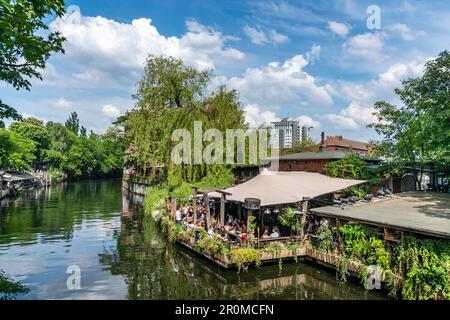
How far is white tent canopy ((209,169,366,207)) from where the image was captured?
1930 centimetres

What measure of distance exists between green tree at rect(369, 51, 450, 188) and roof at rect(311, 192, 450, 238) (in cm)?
A: 234

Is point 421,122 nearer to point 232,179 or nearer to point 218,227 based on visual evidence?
point 218,227

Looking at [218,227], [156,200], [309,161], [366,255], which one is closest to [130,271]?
[218,227]

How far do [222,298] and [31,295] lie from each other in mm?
7800

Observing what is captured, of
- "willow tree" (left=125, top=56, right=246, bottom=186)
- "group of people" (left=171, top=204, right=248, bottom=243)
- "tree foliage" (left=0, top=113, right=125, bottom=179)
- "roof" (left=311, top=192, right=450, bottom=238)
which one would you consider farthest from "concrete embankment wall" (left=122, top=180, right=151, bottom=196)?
"roof" (left=311, top=192, right=450, bottom=238)

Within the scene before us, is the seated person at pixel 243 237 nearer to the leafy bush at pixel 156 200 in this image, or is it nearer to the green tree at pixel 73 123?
the leafy bush at pixel 156 200

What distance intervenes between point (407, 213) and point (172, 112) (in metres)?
22.2

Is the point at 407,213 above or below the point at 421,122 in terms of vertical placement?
below

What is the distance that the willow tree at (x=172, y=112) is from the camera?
31.9 m

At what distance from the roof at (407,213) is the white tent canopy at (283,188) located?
1.99 m

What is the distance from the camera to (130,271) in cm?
1814

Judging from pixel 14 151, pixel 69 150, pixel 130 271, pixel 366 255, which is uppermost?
pixel 69 150
